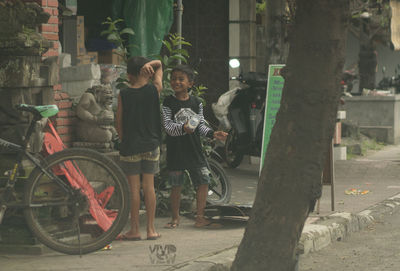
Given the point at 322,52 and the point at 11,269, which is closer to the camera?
the point at 322,52

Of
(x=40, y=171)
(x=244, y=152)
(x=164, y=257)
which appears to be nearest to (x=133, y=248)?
(x=164, y=257)

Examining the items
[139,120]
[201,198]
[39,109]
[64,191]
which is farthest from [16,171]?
[201,198]

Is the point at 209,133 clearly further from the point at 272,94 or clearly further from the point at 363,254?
the point at 363,254

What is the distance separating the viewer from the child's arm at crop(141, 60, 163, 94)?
7266mm

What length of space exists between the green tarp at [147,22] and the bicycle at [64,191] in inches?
219

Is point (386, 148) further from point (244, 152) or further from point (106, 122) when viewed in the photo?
point (106, 122)

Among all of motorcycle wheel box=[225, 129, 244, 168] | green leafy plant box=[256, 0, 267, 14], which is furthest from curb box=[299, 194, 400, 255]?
green leafy plant box=[256, 0, 267, 14]

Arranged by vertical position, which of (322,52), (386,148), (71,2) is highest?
(71,2)

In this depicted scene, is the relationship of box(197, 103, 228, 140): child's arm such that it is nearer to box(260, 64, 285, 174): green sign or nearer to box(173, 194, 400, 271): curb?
box(173, 194, 400, 271): curb

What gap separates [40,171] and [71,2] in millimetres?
5105

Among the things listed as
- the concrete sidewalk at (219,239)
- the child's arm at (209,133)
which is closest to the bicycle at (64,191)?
the concrete sidewalk at (219,239)

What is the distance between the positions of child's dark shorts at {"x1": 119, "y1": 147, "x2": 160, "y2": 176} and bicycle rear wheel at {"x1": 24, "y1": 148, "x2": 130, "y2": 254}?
70 cm

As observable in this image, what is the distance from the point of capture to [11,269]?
19.9 feet

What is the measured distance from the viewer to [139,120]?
23.7ft
